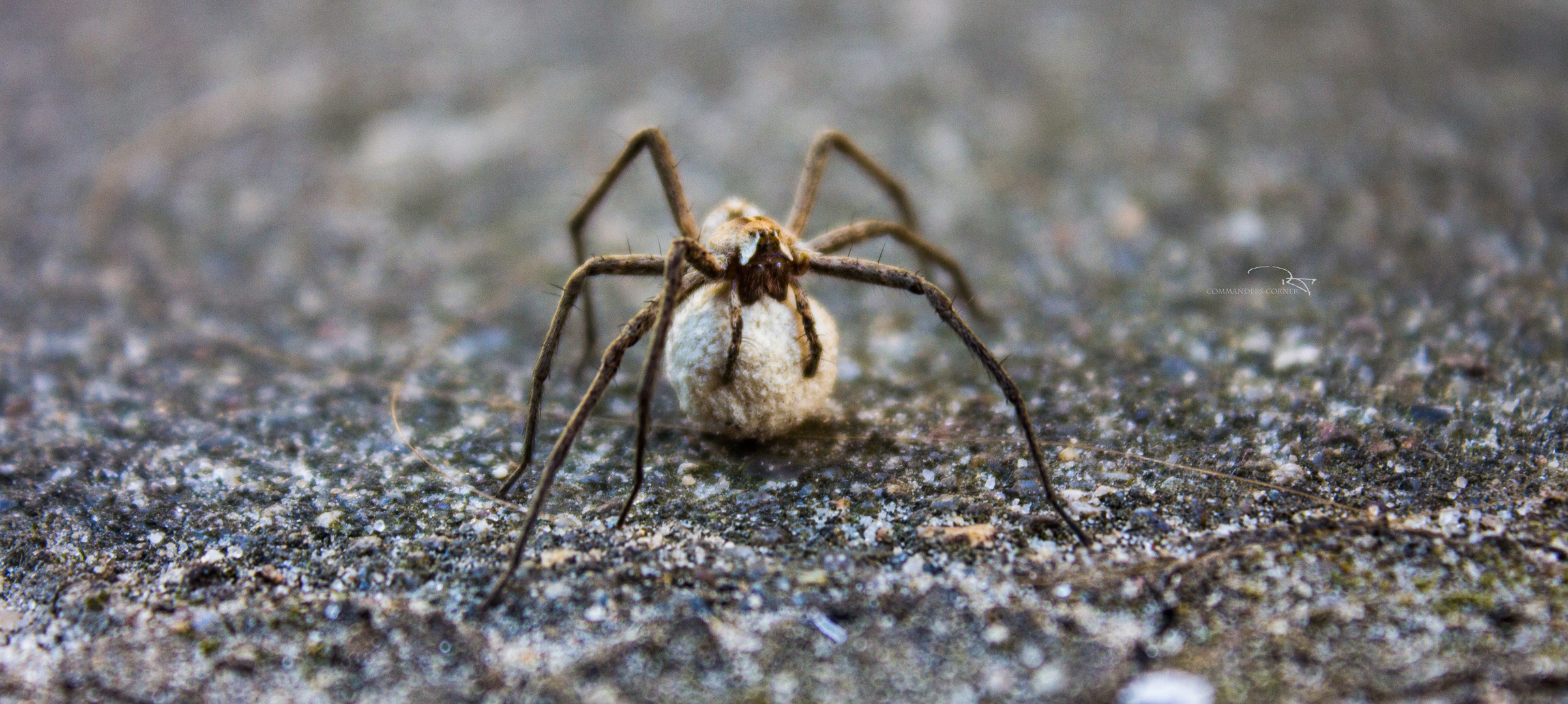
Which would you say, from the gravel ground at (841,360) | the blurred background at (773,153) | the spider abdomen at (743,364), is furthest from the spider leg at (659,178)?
the blurred background at (773,153)

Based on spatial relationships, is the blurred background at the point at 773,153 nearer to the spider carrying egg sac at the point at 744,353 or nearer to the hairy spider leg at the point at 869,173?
the hairy spider leg at the point at 869,173

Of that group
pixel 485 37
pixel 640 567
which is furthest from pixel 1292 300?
pixel 485 37

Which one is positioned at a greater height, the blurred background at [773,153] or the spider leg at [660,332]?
the blurred background at [773,153]

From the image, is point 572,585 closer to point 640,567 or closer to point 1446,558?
point 640,567

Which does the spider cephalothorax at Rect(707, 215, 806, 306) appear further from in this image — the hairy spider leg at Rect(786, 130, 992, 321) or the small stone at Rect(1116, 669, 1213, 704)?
the small stone at Rect(1116, 669, 1213, 704)
